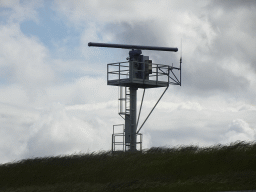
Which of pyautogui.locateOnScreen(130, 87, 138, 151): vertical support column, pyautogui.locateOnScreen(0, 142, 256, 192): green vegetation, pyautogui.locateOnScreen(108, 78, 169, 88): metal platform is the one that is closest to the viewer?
pyautogui.locateOnScreen(0, 142, 256, 192): green vegetation

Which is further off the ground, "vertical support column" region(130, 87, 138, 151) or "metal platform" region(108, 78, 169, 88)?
"metal platform" region(108, 78, 169, 88)

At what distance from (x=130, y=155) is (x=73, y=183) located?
19.0 ft

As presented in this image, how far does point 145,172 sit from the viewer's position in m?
24.7

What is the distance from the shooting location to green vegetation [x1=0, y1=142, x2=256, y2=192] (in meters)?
20.6

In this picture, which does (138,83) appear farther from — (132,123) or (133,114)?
(132,123)

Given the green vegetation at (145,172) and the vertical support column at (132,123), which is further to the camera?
the vertical support column at (132,123)

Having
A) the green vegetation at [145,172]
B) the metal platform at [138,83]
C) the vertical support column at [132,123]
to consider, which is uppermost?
the metal platform at [138,83]

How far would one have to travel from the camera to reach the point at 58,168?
3008 cm

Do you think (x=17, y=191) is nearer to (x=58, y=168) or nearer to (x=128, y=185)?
(x=58, y=168)

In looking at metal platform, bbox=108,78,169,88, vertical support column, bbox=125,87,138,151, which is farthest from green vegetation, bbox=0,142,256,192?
metal platform, bbox=108,78,169,88

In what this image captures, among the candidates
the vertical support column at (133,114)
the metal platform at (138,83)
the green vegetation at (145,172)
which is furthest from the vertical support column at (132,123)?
the green vegetation at (145,172)

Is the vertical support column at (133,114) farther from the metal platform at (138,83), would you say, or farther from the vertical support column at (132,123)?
the metal platform at (138,83)

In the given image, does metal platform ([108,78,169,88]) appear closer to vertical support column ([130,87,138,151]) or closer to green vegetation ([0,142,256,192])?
vertical support column ([130,87,138,151])

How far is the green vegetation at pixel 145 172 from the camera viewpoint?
67.5 ft
